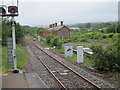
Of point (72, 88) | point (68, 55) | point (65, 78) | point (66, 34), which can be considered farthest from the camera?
point (66, 34)

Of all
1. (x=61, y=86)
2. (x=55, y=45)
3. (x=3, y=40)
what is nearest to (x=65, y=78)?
(x=61, y=86)

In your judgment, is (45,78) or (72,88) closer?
(72,88)

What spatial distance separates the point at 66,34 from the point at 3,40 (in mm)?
33151

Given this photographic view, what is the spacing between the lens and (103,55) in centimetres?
1128

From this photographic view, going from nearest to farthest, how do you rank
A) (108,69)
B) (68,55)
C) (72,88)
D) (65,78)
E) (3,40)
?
(72,88) < (65,78) < (108,69) < (68,55) < (3,40)

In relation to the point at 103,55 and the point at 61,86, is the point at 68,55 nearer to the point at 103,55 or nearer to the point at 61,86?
the point at 103,55

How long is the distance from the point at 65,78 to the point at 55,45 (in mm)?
18740

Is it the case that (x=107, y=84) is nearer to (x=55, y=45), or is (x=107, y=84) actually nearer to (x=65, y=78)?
(x=65, y=78)

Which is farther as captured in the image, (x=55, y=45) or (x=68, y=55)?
(x=55, y=45)

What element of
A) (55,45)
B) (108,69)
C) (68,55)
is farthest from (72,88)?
(55,45)

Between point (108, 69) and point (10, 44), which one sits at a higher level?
point (10, 44)

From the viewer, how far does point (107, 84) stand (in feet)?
27.7

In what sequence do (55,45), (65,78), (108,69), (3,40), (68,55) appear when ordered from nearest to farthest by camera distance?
(65,78) → (108,69) → (68,55) → (3,40) → (55,45)

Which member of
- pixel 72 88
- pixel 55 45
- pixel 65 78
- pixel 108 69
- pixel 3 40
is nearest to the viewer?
pixel 72 88
